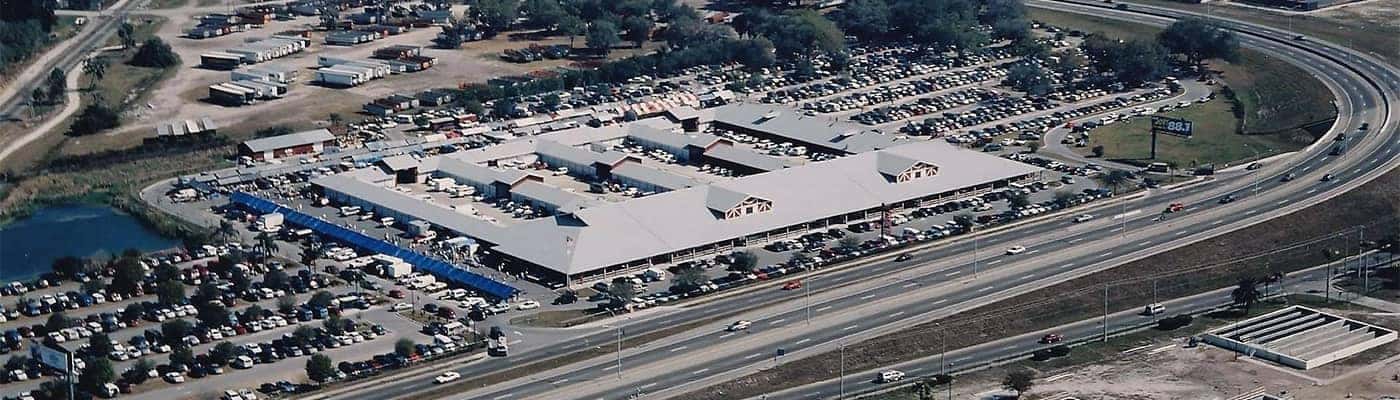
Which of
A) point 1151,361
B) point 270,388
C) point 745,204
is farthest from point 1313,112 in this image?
point 270,388

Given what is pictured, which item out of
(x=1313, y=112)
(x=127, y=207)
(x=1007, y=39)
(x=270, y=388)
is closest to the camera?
(x=270, y=388)

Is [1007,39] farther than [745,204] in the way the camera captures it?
Yes

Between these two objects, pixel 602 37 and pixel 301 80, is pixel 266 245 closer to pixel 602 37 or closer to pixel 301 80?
pixel 301 80

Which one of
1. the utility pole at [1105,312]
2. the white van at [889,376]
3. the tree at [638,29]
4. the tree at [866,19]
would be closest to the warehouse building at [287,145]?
the tree at [638,29]

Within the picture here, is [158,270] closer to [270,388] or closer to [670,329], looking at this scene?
[270,388]

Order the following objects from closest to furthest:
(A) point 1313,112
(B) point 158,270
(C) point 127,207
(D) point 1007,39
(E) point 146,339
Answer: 1. (E) point 146,339
2. (B) point 158,270
3. (C) point 127,207
4. (A) point 1313,112
5. (D) point 1007,39

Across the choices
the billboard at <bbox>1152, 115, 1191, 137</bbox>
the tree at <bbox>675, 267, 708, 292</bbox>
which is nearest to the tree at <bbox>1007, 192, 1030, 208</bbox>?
the billboard at <bbox>1152, 115, 1191, 137</bbox>
